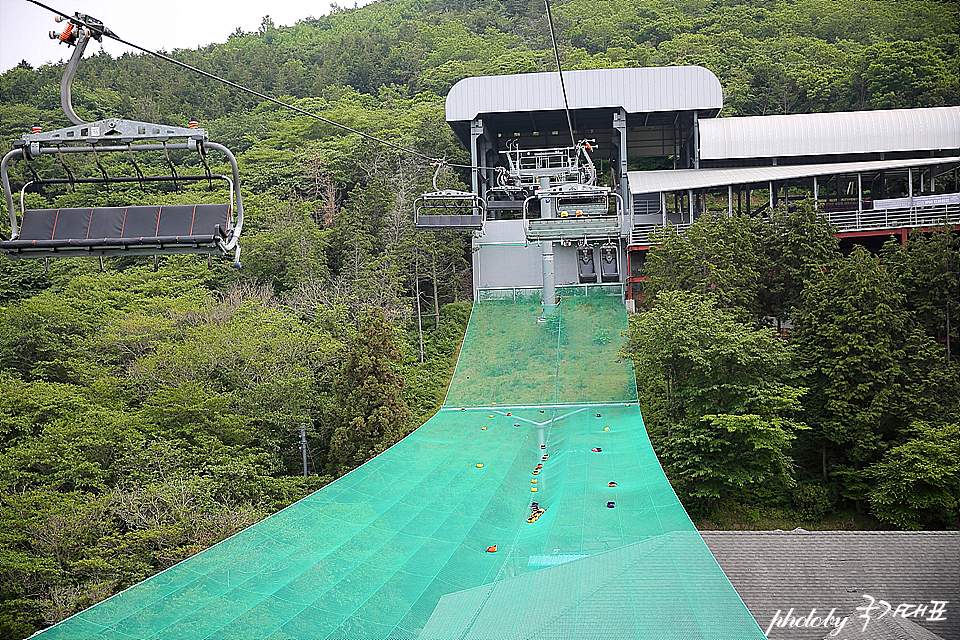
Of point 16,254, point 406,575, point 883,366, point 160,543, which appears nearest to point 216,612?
point 406,575

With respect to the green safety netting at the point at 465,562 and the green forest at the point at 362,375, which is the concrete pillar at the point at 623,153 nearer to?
the green forest at the point at 362,375

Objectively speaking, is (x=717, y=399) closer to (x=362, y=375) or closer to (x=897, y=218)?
(x=362, y=375)

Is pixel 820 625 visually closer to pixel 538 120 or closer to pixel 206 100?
pixel 538 120

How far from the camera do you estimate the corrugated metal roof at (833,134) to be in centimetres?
2591

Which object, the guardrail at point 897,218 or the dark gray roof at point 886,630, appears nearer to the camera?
the dark gray roof at point 886,630

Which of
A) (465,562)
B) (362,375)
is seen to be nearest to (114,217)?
(465,562)

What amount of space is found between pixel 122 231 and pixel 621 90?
21.8 m

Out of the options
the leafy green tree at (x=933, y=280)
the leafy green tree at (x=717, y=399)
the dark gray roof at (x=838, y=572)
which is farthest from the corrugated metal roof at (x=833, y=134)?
the dark gray roof at (x=838, y=572)

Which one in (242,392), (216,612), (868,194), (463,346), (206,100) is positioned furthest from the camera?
(206,100)

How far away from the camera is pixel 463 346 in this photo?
2150cm

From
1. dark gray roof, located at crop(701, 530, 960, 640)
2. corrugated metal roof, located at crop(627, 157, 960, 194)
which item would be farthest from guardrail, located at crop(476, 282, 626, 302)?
dark gray roof, located at crop(701, 530, 960, 640)

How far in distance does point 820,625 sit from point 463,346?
1188 centimetres

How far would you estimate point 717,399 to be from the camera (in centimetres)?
1567

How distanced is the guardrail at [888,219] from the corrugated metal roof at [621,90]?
5086 mm
